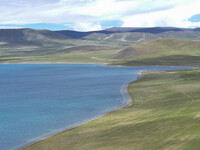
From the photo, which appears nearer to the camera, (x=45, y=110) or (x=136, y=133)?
(x=136, y=133)

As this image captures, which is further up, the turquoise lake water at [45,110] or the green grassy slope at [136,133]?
the green grassy slope at [136,133]

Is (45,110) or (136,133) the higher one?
(136,133)

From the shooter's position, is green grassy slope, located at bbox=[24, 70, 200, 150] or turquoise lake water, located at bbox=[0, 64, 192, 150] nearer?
green grassy slope, located at bbox=[24, 70, 200, 150]

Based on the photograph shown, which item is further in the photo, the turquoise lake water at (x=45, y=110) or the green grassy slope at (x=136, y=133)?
the turquoise lake water at (x=45, y=110)

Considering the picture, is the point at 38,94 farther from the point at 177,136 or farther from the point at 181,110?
the point at 177,136

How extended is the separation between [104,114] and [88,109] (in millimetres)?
7326

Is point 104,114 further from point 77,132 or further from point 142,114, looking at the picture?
point 77,132

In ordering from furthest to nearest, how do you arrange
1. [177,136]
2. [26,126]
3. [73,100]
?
[73,100] → [26,126] → [177,136]

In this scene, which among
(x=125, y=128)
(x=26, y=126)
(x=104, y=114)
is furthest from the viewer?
(x=104, y=114)

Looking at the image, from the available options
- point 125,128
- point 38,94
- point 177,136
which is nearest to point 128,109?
point 125,128

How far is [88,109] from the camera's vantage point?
220ft

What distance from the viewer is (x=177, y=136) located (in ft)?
123

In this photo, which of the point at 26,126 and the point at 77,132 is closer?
the point at 77,132

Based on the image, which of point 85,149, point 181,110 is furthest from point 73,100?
point 85,149
